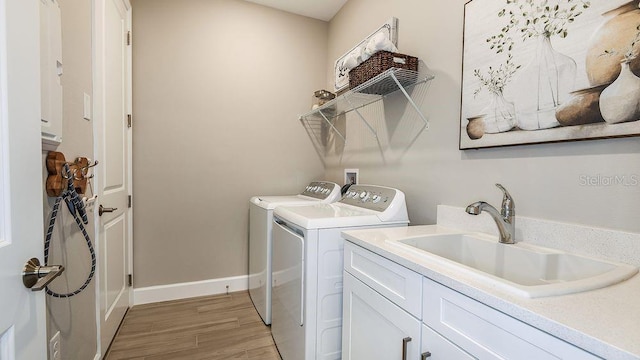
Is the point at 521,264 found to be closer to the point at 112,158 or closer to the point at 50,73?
the point at 50,73

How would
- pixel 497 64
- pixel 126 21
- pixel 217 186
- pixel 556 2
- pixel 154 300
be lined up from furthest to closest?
pixel 217 186 → pixel 154 300 → pixel 126 21 → pixel 497 64 → pixel 556 2

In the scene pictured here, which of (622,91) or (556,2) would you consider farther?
(556,2)

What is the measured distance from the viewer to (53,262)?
103 centimetres

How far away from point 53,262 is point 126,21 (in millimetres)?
1853

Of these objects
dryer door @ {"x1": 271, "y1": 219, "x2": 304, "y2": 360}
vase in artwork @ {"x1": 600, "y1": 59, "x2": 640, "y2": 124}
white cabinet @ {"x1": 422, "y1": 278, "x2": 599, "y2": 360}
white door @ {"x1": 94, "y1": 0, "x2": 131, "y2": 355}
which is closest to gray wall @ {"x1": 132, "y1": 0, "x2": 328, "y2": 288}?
white door @ {"x1": 94, "y1": 0, "x2": 131, "y2": 355}

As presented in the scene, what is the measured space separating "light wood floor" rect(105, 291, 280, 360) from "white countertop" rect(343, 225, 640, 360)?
1423 millimetres

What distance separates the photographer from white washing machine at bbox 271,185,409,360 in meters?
1.38

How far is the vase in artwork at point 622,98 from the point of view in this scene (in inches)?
32.3

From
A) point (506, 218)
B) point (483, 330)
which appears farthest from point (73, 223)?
point (506, 218)

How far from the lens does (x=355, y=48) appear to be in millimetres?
2195

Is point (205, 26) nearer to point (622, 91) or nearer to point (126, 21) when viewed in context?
point (126, 21)

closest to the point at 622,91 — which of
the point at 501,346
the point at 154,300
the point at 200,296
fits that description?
the point at 501,346

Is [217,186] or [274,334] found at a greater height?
[217,186]

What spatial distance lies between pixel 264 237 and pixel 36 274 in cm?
140
